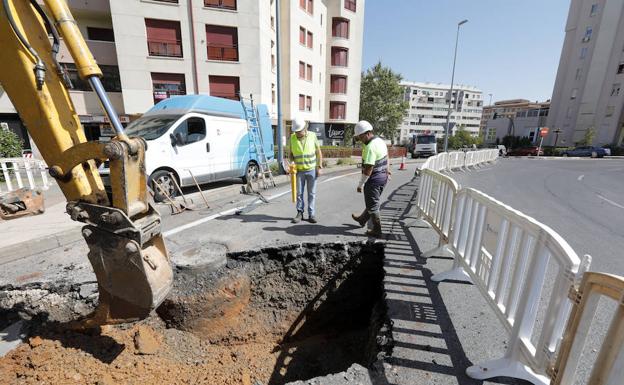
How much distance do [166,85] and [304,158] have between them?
16.7 metres

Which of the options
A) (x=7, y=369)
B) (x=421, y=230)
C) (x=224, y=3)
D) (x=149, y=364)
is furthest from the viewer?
(x=224, y=3)

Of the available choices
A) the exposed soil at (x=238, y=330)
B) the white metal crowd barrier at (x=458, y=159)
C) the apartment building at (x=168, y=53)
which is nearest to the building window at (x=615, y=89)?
the white metal crowd barrier at (x=458, y=159)

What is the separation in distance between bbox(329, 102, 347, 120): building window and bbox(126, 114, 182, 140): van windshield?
950 inches

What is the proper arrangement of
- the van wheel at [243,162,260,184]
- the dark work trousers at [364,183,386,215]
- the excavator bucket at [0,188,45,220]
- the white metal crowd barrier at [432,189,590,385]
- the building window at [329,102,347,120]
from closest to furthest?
the white metal crowd barrier at [432,189,590,385] < the dark work trousers at [364,183,386,215] < the excavator bucket at [0,188,45,220] < the van wheel at [243,162,260,184] < the building window at [329,102,347,120]

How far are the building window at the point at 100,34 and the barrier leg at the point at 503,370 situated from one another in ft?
76.5

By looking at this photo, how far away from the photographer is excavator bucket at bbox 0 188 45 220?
5203 mm

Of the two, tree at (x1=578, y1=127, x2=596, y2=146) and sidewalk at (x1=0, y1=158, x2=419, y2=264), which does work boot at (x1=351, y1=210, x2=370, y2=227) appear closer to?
sidewalk at (x1=0, y1=158, x2=419, y2=264)

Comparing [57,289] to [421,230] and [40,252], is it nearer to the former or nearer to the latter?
[40,252]

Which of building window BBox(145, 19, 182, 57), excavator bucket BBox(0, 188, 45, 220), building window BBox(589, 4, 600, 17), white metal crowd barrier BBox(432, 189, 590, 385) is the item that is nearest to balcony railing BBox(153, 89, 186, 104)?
building window BBox(145, 19, 182, 57)

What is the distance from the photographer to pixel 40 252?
4.03 meters

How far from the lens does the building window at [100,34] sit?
17219 millimetres

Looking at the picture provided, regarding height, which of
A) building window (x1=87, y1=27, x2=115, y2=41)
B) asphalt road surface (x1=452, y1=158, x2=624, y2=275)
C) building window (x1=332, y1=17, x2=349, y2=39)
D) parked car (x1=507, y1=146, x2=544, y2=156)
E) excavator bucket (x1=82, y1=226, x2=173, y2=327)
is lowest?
parked car (x1=507, y1=146, x2=544, y2=156)

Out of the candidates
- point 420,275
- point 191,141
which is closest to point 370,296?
point 420,275

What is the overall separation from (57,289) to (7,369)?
32.8 inches
